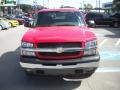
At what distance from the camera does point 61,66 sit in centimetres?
726

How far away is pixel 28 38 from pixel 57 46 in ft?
2.48

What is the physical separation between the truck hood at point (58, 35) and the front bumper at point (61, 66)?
18.4 inches

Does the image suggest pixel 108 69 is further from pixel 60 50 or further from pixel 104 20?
pixel 104 20

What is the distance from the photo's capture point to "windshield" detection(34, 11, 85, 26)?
904 centimetres

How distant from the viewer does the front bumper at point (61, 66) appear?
7273 millimetres

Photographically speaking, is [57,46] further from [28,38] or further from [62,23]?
[62,23]

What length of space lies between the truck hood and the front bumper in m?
0.47

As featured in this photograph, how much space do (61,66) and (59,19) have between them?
226 centimetres

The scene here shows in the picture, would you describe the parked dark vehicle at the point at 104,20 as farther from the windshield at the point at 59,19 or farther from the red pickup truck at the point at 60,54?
the red pickup truck at the point at 60,54

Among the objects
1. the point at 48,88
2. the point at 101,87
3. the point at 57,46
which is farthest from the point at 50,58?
the point at 101,87

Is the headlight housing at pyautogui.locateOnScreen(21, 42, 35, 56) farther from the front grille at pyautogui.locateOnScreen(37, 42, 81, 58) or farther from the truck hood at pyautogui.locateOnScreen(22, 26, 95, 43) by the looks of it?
the front grille at pyautogui.locateOnScreen(37, 42, 81, 58)

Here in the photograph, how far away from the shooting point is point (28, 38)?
25.1 feet

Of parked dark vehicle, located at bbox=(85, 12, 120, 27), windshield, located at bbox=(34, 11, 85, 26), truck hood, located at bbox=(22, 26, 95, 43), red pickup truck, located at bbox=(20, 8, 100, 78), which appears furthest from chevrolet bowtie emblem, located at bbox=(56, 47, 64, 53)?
parked dark vehicle, located at bbox=(85, 12, 120, 27)

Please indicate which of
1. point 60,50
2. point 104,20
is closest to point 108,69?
point 60,50
